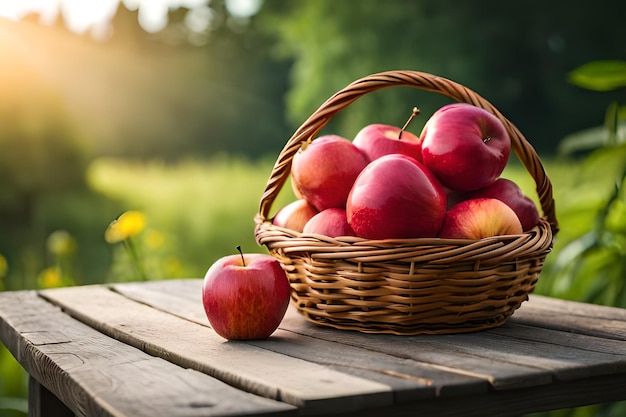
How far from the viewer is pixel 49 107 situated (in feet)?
15.5

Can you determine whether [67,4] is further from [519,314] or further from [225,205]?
[519,314]

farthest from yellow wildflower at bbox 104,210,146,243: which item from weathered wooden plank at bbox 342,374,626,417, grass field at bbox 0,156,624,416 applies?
grass field at bbox 0,156,624,416

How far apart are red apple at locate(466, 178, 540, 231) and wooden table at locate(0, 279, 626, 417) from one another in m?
0.19

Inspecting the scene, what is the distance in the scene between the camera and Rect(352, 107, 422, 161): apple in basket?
1.27m

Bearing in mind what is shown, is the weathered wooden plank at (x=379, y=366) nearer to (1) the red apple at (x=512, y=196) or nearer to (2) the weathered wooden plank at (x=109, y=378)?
(2) the weathered wooden plank at (x=109, y=378)

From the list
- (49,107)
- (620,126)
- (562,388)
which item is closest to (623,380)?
(562,388)

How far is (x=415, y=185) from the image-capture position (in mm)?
1101

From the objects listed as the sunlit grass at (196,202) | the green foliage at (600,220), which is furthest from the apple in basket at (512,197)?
the sunlit grass at (196,202)

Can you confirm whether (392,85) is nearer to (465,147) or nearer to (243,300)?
(465,147)

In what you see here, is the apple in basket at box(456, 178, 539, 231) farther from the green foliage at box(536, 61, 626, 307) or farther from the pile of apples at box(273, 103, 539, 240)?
the green foliage at box(536, 61, 626, 307)

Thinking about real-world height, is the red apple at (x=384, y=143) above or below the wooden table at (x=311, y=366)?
above

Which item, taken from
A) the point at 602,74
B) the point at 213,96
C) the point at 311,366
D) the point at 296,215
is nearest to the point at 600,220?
the point at 602,74

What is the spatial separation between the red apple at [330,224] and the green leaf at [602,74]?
916 mm

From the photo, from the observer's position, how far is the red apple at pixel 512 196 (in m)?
1.22
